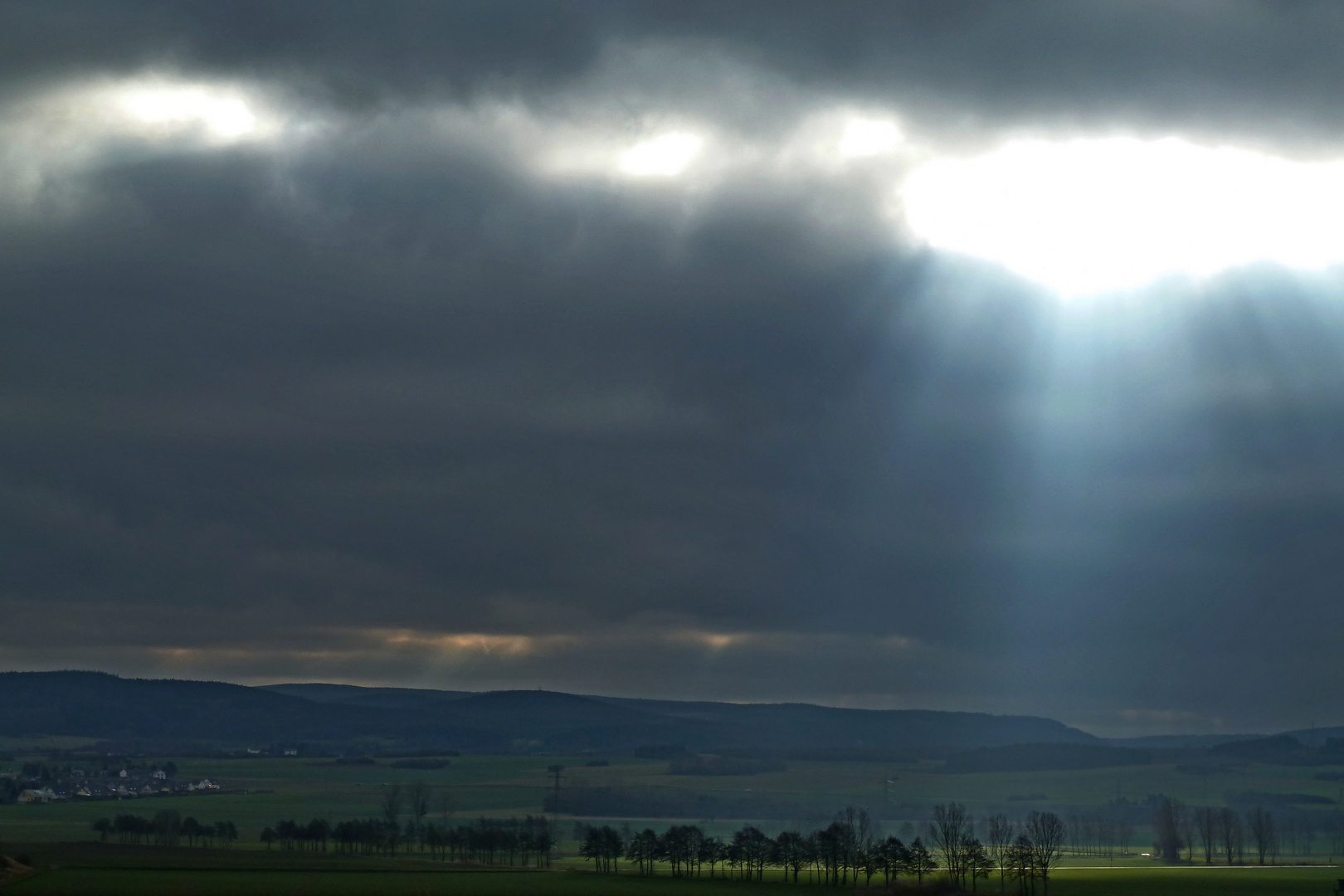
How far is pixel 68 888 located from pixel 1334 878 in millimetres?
149312

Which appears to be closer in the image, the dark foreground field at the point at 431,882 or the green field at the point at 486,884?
the green field at the point at 486,884

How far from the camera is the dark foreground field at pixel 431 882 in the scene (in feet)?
495

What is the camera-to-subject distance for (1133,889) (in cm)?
16350

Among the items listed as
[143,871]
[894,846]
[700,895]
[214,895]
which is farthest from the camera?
[894,846]

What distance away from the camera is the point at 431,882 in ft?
554

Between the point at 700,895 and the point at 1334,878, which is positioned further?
the point at 1334,878

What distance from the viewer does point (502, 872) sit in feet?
636

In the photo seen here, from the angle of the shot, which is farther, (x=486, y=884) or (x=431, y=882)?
(x=431, y=882)

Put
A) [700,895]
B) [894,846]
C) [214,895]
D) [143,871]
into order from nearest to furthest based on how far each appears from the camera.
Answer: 1. [214,895]
2. [700,895]
3. [143,871]
4. [894,846]

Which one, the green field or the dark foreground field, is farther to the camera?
the dark foreground field

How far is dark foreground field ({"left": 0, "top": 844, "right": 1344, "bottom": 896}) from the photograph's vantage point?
151m

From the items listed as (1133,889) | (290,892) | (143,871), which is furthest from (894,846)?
(143,871)

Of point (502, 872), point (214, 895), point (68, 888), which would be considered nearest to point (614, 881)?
point (502, 872)

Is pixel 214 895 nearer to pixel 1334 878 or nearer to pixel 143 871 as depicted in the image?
pixel 143 871
